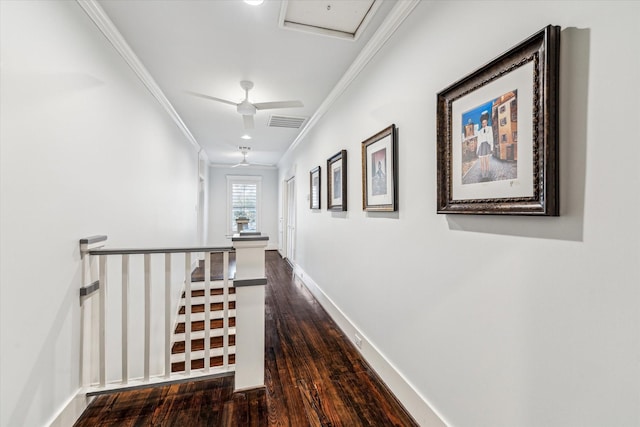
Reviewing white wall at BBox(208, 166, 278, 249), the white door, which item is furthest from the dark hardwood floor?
white wall at BBox(208, 166, 278, 249)

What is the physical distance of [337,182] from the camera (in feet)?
10.2

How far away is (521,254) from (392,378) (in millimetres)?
1293

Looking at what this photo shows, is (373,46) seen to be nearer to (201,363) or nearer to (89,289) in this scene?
(89,289)

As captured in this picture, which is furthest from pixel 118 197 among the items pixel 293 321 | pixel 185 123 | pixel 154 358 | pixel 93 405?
pixel 185 123

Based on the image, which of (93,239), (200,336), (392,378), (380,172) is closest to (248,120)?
(380,172)

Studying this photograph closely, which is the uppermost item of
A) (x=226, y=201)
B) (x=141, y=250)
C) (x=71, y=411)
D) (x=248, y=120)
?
(x=248, y=120)

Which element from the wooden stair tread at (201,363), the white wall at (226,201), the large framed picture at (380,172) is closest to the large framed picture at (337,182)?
the large framed picture at (380,172)

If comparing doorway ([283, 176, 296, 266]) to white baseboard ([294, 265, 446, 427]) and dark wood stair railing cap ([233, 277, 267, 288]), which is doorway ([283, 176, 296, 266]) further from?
dark wood stair railing cap ([233, 277, 267, 288])

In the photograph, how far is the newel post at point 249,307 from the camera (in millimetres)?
1872

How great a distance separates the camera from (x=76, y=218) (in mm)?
1637

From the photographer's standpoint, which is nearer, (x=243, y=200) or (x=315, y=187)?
(x=315, y=187)

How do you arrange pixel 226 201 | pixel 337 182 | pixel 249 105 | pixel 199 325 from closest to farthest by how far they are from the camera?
1. pixel 249 105
2. pixel 337 182
3. pixel 199 325
4. pixel 226 201

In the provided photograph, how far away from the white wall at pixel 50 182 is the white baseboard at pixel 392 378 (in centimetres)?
189

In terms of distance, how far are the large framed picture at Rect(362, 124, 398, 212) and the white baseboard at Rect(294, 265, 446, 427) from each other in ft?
3.51
